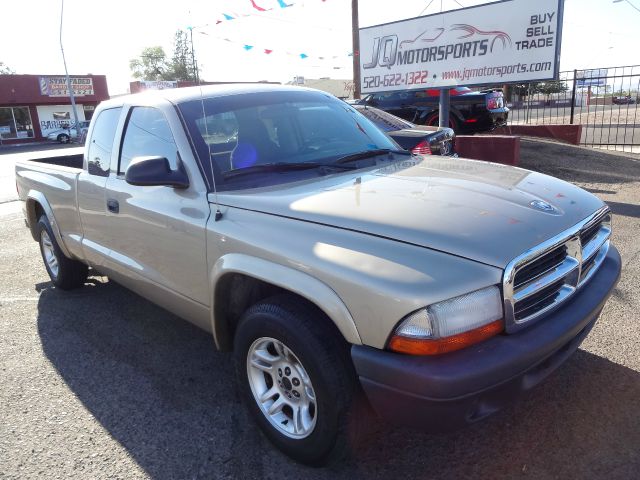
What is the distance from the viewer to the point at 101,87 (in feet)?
144

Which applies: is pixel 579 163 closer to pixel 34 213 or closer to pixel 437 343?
pixel 34 213

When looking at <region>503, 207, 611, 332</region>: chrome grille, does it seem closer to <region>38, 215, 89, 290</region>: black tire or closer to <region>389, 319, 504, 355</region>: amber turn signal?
<region>389, 319, 504, 355</region>: amber turn signal

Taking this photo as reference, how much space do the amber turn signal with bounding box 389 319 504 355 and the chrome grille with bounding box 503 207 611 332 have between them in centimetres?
15

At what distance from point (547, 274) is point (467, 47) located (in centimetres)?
947

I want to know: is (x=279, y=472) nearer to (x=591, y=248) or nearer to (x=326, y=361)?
(x=326, y=361)

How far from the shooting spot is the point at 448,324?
201cm

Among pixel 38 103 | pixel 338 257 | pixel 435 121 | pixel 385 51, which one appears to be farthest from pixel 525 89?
pixel 38 103

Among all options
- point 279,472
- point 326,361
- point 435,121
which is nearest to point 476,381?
point 326,361

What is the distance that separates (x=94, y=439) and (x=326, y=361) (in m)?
1.57

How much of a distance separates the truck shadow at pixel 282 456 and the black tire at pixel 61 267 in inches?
48.1

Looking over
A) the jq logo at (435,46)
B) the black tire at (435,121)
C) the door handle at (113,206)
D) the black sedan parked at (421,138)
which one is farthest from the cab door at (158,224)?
the black tire at (435,121)

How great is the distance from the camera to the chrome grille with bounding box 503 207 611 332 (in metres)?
2.12

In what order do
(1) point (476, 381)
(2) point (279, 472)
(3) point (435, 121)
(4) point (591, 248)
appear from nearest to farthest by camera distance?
(1) point (476, 381) < (2) point (279, 472) < (4) point (591, 248) < (3) point (435, 121)

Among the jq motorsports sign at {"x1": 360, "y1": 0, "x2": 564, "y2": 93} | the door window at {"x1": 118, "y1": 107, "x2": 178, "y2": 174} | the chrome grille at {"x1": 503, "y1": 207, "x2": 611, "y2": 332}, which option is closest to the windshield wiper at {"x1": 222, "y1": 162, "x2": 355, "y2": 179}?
the door window at {"x1": 118, "y1": 107, "x2": 178, "y2": 174}
